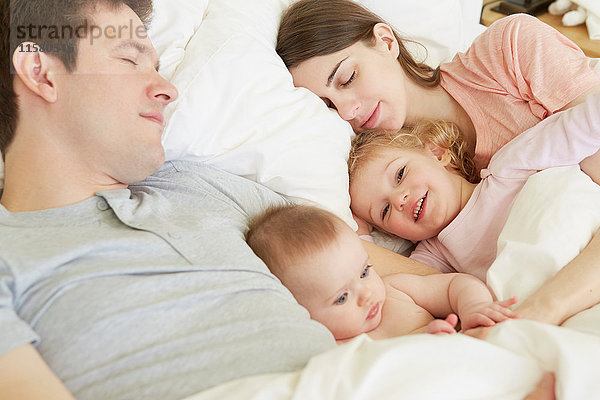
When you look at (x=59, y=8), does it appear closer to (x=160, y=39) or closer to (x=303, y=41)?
(x=160, y=39)

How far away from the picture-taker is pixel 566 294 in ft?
3.80

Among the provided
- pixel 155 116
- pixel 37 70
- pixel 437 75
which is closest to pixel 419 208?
pixel 437 75

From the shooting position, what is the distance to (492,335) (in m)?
1.01

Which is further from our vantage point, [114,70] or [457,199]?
[457,199]

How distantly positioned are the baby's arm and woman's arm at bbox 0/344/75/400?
0.78 metres

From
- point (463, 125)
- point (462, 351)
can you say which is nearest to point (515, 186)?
point (463, 125)

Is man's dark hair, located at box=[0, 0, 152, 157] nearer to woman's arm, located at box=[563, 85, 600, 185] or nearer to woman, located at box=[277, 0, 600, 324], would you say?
woman, located at box=[277, 0, 600, 324]

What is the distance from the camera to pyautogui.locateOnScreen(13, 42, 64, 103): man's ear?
1220 millimetres

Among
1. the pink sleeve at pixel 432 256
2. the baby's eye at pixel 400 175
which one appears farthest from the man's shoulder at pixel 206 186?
the pink sleeve at pixel 432 256

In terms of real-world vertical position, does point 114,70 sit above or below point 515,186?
above

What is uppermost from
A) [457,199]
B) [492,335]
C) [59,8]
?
[59,8]

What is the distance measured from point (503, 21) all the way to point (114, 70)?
3.94 feet

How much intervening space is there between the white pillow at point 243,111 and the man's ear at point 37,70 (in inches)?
10.9

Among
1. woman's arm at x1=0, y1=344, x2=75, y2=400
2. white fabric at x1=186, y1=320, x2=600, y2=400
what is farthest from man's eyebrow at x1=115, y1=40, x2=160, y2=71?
white fabric at x1=186, y1=320, x2=600, y2=400
